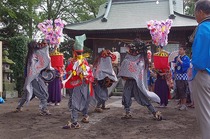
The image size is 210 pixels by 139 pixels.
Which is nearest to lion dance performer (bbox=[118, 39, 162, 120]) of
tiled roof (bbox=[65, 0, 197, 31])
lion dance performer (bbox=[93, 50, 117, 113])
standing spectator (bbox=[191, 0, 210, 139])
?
lion dance performer (bbox=[93, 50, 117, 113])

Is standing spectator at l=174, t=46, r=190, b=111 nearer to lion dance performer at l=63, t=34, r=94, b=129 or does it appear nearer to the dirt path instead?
the dirt path

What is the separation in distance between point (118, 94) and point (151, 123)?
7.42 meters

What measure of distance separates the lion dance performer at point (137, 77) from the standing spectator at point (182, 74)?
1.75m

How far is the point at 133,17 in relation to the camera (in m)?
17.4

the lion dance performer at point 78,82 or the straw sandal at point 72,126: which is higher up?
the lion dance performer at point 78,82

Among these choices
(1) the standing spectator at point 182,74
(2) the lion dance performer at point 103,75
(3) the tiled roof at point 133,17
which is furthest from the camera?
(3) the tiled roof at point 133,17

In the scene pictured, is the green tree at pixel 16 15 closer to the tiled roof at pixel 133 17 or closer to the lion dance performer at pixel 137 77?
the tiled roof at pixel 133 17

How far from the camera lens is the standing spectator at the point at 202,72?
3490 millimetres

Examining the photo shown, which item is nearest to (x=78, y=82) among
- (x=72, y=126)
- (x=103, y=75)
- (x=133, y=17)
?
(x=72, y=126)

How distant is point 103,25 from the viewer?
650 inches

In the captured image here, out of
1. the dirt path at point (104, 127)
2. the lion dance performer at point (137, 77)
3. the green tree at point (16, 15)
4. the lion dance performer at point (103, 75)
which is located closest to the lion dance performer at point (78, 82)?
the dirt path at point (104, 127)

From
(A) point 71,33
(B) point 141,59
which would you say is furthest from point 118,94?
(B) point 141,59

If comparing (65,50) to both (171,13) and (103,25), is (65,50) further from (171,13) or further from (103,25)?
(171,13)

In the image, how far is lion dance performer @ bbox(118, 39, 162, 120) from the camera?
7012 mm
